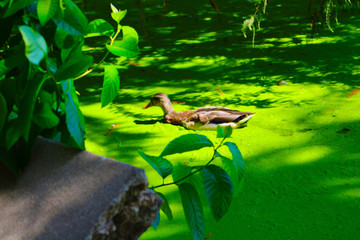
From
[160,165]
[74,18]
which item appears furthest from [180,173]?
[74,18]

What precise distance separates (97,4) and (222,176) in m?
4.78

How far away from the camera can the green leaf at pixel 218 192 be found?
0.66 metres

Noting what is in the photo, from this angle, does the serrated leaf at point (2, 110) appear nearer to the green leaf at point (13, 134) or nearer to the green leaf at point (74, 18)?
the green leaf at point (13, 134)

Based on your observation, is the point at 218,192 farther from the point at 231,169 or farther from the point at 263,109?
the point at 263,109

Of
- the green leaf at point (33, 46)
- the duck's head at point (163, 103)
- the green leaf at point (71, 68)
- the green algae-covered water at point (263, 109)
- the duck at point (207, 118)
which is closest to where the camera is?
the green leaf at point (33, 46)

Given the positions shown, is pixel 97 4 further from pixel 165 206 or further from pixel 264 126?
pixel 165 206

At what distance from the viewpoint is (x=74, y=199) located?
50 centimetres

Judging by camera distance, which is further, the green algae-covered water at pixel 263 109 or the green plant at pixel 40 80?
the green algae-covered water at pixel 263 109

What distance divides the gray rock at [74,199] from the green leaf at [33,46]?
141 millimetres

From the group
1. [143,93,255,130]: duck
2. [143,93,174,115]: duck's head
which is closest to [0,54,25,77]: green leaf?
[143,93,255,130]: duck

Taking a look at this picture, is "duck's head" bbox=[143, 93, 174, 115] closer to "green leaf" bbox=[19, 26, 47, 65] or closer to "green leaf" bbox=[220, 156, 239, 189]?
"green leaf" bbox=[220, 156, 239, 189]

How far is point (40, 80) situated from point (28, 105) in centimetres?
3

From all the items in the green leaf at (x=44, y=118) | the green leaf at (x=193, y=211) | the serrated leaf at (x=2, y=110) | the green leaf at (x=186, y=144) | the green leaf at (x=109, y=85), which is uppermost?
the serrated leaf at (x=2, y=110)

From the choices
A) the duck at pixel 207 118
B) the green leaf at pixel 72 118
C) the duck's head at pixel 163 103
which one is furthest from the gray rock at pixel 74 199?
the duck's head at pixel 163 103
